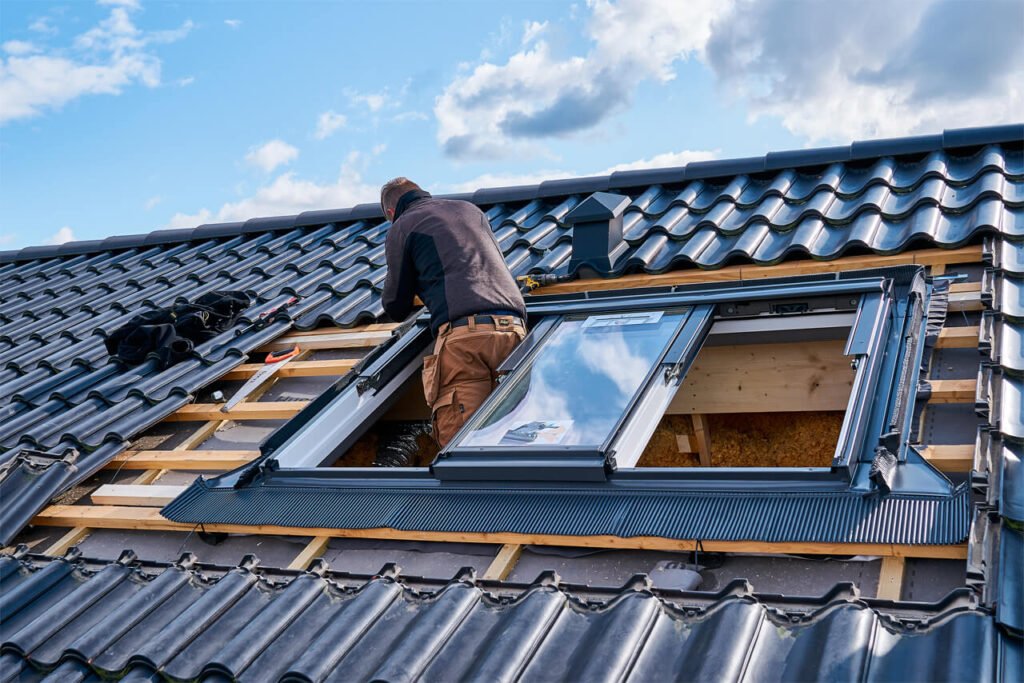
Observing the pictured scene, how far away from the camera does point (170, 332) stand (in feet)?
18.4

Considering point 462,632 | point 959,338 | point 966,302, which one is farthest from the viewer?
point 966,302

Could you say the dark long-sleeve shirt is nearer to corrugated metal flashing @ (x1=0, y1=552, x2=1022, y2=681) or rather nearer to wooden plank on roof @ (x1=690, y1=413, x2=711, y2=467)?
wooden plank on roof @ (x1=690, y1=413, x2=711, y2=467)

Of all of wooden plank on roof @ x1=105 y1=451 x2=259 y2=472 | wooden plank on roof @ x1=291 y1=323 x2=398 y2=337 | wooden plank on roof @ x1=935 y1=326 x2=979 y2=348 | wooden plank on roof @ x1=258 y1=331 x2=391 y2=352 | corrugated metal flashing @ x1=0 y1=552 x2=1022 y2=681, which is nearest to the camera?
corrugated metal flashing @ x1=0 y1=552 x2=1022 y2=681

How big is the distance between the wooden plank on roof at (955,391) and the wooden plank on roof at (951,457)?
310 mm

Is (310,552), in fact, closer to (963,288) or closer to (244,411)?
(244,411)

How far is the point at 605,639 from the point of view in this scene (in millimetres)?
2264

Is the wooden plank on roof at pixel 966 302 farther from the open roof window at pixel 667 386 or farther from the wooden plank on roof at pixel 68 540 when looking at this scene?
the wooden plank on roof at pixel 68 540

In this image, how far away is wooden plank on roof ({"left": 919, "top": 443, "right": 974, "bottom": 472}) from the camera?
2854 mm

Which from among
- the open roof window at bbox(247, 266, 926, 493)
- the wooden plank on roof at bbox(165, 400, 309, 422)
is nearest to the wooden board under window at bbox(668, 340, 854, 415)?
the open roof window at bbox(247, 266, 926, 493)

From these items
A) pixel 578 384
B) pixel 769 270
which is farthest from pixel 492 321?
pixel 769 270

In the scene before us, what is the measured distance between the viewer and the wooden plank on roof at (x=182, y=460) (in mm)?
4207

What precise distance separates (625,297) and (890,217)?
5.77ft

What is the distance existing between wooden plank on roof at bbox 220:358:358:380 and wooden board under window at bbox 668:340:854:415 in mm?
1934

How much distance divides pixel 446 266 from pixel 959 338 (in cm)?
245
